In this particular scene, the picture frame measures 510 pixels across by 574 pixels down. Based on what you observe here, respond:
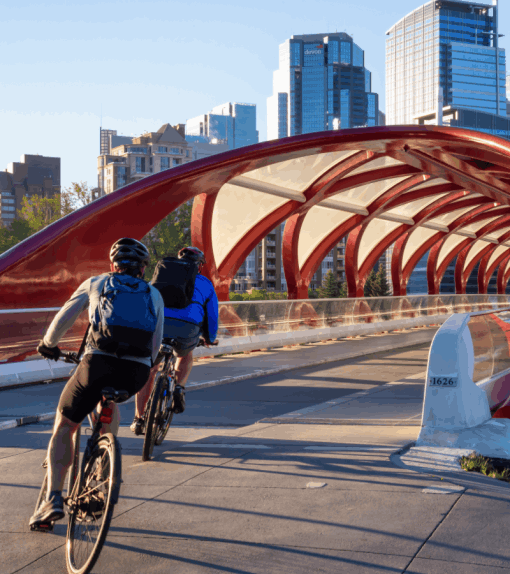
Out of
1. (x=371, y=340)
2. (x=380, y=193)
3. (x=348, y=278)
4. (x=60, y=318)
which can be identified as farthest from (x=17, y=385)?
(x=348, y=278)

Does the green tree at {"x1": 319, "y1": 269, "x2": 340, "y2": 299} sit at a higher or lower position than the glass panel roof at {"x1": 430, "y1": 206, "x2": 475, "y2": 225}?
lower

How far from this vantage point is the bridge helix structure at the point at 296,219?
13.7 m

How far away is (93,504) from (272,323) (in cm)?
1480

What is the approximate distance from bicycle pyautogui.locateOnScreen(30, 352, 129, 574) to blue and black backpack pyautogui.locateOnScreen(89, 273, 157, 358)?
0.25 metres

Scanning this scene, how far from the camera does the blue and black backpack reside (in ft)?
12.7

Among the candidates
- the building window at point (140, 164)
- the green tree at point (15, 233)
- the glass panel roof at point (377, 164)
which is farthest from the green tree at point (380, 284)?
the glass panel roof at point (377, 164)

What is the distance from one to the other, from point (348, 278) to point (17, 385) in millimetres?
20116

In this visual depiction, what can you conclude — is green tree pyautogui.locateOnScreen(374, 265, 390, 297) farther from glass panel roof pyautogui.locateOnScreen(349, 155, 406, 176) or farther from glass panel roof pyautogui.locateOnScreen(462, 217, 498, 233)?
glass panel roof pyautogui.locateOnScreen(349, 155, 406, 176)

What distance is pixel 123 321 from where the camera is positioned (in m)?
3.87

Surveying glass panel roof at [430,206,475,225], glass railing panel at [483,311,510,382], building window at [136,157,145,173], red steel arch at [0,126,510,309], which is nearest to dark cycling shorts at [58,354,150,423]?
glass railing panel at [483,311,510,382]

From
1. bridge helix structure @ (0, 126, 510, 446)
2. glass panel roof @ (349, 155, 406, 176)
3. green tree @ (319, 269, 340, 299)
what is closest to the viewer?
bridge helix structure @ (0, 126, 510, 446)

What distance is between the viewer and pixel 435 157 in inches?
806

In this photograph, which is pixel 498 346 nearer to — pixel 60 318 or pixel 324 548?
pixel 324 548

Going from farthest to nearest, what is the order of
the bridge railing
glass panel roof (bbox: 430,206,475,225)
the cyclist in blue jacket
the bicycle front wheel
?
glass panel roof (bbox: 430,206,475,225)
the bridge railing
the cyclist in blue jacket
the bicycle front wheel
